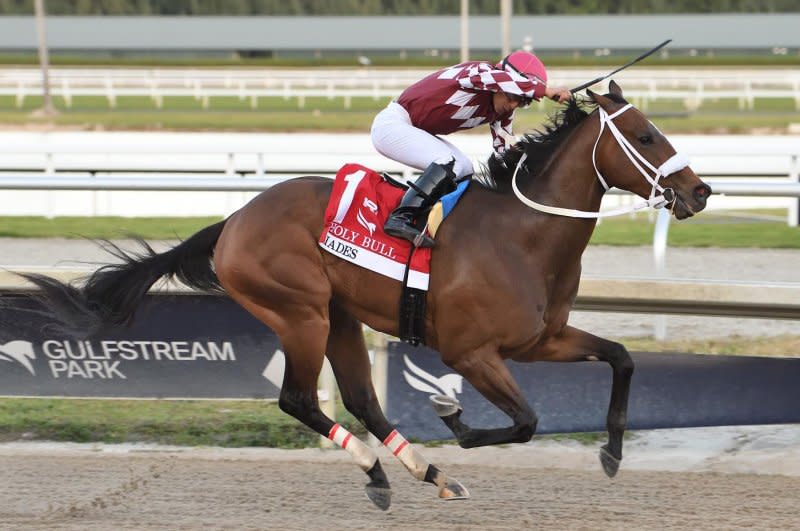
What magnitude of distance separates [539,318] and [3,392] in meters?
2.61

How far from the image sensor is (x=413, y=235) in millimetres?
4418

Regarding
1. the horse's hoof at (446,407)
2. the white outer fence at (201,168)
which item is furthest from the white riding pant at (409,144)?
the white outer fence at (201,168)

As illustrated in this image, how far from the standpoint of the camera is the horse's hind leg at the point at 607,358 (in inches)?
175

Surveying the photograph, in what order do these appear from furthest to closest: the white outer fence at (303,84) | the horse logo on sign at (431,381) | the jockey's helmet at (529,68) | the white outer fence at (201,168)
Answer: the white outer fence at (303,84) → the white outer fence at (201,168) → the horse logo on sign at (431,381) → the jockey's helmet at (529,68)

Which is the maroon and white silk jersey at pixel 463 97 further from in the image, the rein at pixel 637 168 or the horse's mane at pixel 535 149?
the rein at pixel 637 168

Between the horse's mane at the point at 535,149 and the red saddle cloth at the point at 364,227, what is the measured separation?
0.35 m

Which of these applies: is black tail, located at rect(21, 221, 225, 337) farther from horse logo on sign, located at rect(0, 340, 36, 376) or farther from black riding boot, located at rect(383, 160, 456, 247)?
black riding boot, located at rect(383, 160, 456, 247)

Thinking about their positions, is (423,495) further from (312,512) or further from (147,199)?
(147,199)

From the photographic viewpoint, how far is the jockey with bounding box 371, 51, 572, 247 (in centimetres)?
437

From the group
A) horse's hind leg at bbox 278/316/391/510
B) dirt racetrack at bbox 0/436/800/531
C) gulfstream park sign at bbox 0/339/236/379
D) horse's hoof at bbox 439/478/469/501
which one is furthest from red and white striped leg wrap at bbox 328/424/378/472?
gulfstream park sign at bbox 0/339/236/379

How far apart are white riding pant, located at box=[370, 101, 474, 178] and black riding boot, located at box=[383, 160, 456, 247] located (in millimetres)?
99

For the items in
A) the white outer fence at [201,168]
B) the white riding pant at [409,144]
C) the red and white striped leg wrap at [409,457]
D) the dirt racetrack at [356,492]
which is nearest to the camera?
the dirt racetrack at [356,492]

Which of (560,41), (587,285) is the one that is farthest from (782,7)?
(587,285)

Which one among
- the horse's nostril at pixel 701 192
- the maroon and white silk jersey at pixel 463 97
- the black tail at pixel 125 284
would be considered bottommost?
the black tail at pixel 125 284
